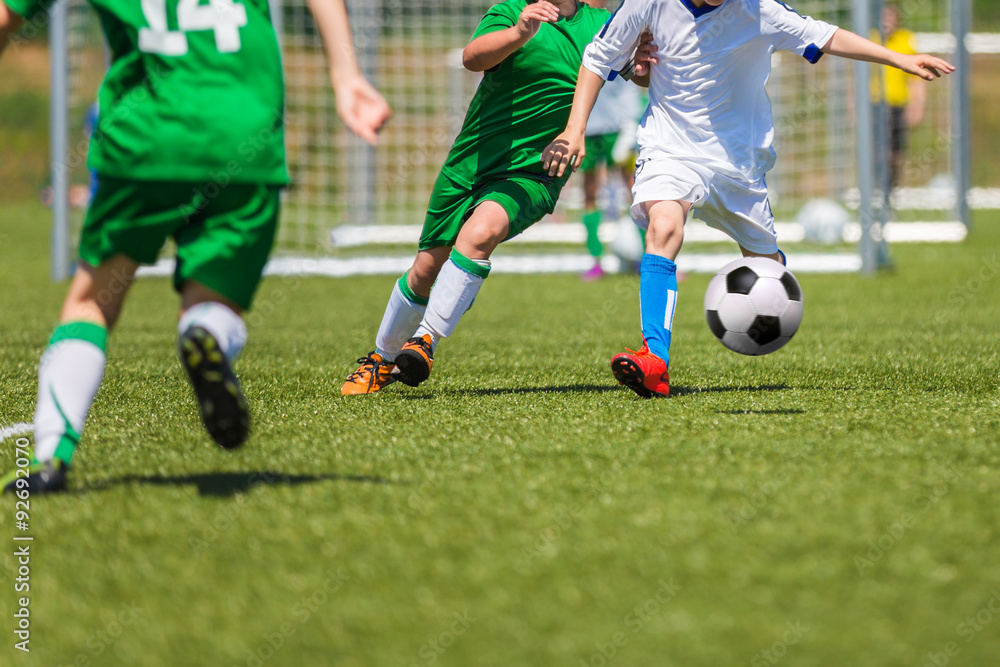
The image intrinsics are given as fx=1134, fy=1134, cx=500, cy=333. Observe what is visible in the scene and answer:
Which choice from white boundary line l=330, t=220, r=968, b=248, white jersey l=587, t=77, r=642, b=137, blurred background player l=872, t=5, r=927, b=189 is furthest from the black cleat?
blurred background player l=872, t=5, r=927, b=189

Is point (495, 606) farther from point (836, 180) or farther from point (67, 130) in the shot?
point (836, 180)

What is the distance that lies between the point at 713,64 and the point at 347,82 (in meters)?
1.93

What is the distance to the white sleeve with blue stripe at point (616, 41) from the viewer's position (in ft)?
12.4

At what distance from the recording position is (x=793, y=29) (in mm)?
3879

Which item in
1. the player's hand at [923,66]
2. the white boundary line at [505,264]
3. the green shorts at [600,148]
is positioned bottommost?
the white boundary line at [505,264]

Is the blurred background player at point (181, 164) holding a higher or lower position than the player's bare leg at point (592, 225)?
higher

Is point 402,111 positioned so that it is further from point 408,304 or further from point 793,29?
point 793,29

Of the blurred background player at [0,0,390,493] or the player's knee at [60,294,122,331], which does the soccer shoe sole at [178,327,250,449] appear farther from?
the player's knee at [60,294,122,331]

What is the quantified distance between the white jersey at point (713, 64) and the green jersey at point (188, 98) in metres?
1.65

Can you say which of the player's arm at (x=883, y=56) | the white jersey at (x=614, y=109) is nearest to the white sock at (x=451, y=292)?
Result: the player's arm at (x=883, y=56)

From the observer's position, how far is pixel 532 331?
602cm

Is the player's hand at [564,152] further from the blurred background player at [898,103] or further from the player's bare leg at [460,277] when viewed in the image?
the blurred background player at [898,103]

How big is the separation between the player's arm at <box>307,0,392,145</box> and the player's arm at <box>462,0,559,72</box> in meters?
1.21

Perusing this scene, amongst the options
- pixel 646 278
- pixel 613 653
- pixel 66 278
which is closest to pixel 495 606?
pixel 613 653
